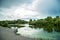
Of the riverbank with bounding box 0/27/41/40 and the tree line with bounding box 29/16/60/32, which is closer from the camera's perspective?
the riverbank with bounding box 0/27/41/40

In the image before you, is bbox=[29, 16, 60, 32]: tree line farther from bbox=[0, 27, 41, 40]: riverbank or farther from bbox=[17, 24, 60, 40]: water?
bbox=[0, 27, 41, 40]: riverbank

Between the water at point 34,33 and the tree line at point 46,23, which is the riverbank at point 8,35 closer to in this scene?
the water at point 34,33

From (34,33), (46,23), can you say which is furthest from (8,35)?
(46,23)

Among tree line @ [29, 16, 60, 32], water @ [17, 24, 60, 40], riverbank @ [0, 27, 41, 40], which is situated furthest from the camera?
water @ [17, 24, 60, 40]

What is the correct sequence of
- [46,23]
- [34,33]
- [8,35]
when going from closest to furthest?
[8,35]
[46,23]
[34,33]

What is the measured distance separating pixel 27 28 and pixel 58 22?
84 centimetres

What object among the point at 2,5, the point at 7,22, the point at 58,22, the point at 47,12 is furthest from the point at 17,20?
the point at 58,22

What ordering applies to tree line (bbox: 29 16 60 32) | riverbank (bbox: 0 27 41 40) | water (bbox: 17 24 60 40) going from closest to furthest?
1. riverbank (bbox: 0 27 41 40)
2. tree line (bbox: 29 16 60 32)
3. water (bbox: 17 24 60 40)

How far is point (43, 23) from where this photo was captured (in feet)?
12.5

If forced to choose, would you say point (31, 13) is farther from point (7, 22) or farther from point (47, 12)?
point (7, 22)

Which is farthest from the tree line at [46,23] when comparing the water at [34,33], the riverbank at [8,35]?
the riverbank at [8,35]

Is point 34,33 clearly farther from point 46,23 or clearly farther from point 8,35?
point 8,35

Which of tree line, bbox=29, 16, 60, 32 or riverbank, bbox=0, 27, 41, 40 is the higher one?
tree line, bbox=29, 16, 60, 32

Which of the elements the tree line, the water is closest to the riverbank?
the water
